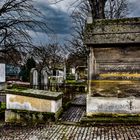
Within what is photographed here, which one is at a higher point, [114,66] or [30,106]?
[114,66]

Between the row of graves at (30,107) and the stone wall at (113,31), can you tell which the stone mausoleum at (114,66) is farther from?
the row of graves at (30,107)

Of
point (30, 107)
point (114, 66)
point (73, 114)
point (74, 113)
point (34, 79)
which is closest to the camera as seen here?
point (114, 66)

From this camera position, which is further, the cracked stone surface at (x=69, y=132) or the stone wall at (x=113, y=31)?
the stone wall at (x=113, y=31)

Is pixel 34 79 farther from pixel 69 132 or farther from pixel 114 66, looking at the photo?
pixel 69 132

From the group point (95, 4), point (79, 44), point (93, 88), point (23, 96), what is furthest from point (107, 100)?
point (79, 44)

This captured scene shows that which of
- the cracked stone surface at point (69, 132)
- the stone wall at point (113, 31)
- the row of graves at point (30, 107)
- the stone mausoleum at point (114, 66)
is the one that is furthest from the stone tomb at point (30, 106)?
the stone wall at point (113, 31)

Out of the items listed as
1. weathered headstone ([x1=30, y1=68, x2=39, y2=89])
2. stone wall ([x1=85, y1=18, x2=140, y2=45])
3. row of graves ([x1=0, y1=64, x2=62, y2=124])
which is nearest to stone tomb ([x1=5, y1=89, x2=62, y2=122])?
row of graves ([x1=0, y1=64, x2=62, y2=124])

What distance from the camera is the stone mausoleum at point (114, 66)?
39.6 feet

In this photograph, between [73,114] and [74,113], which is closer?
[73,114]

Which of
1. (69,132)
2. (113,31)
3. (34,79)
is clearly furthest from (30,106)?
(34,79)

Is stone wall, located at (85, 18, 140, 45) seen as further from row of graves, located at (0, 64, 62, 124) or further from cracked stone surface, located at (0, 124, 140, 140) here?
cracked stone surface, located at (0, 124, 140, 140)

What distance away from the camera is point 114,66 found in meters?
12.2

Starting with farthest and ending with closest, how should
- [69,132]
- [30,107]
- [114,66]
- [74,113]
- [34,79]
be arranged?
[34,79], [74,113], [30,107], [114,66], [69,132]

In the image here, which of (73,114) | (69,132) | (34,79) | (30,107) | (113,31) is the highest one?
(113,31)
